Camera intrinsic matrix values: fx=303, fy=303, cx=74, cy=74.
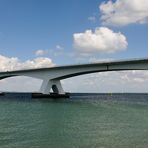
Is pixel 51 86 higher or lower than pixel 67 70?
lower

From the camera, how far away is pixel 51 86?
7431cm

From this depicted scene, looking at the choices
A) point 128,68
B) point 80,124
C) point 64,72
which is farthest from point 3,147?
point 64,72

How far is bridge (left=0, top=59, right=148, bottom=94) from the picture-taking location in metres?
57.3

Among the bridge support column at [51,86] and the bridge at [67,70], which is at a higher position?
the bridge at [67,70]

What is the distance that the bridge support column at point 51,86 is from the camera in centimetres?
7356

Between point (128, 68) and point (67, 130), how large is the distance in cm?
3582

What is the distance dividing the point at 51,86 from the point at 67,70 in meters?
6.65

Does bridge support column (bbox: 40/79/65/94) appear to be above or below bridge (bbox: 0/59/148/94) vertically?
below

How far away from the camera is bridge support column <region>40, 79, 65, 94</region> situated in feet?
241

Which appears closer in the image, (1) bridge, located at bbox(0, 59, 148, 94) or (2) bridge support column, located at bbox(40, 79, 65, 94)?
(1) bridge, located at bbox(0, 59, 148, 94)

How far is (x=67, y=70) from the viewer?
7069 centimetres

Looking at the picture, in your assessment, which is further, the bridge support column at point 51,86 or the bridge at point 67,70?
the bridge support column at point 51,86

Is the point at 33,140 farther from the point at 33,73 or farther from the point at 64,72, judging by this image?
the point at 33,73

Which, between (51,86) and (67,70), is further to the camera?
(51,86)
